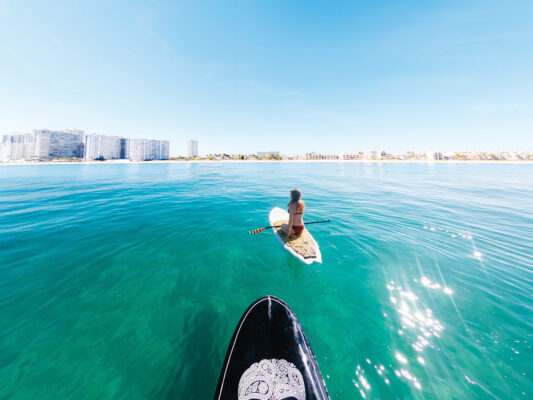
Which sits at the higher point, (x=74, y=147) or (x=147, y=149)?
(x=147, y=149)

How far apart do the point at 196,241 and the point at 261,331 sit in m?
5.42

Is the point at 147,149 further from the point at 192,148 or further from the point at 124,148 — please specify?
the point at 192,148

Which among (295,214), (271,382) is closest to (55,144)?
(295,214)

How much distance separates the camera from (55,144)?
354 ft

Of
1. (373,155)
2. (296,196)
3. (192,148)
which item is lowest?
(296,196)

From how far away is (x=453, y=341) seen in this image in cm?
371

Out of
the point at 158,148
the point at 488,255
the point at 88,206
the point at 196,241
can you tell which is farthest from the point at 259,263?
the point at 158,148

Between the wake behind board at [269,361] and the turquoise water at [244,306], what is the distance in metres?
0.60

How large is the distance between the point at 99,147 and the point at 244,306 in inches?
6687

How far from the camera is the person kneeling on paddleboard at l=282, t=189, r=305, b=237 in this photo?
21.7ft

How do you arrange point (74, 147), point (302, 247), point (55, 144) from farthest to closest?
point (74, 147)
point (55, 144)
point (302, 247)

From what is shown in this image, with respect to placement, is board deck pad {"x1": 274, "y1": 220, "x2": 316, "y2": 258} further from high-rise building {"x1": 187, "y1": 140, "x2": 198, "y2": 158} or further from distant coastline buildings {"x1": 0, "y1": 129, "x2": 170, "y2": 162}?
high-rise building {"x1": 187, "y1": 140, "x2": 198, "y2": 158}

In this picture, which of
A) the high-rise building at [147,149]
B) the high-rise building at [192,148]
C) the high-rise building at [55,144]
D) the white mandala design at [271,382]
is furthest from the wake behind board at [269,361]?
the high-rise building at [192,148]

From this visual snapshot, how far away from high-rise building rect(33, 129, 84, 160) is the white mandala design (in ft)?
550
